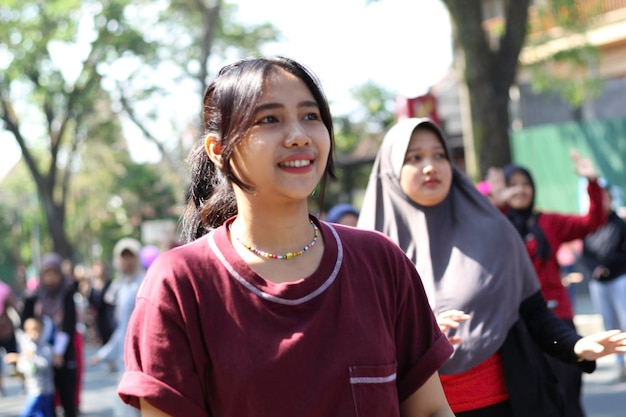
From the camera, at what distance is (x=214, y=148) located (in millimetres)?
2334

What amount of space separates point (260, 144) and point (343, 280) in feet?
1.13

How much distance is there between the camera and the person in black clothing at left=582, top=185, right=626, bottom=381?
952 centimetres

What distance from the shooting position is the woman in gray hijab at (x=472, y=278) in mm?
3811

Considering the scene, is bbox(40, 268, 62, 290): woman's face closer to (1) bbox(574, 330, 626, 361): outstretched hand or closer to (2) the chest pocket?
(1) bbox(574, 330, 626, 361): outstretched hand

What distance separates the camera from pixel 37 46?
23766 millimetres

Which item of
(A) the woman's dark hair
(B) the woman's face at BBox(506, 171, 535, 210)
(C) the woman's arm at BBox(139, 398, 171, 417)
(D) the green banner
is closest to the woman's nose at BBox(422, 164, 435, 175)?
(A) the woman's dark hair

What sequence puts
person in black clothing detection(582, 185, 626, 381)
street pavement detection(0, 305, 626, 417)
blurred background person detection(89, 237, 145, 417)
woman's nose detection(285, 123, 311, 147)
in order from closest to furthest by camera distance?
woman's nose detection(285, 123, 311, 147), blurred background person detection(89, 237, 145, 417), street pavement detection(0, 305, 626, 417), person in black clothing detection(582, 185, 626, 381)

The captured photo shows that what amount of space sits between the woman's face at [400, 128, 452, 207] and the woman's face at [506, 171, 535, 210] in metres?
2.20

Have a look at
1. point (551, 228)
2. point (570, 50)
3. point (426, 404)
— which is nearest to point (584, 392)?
point (551, 228)

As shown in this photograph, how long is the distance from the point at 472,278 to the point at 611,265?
607 centimetres

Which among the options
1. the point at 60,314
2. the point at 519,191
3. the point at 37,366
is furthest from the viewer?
the point at 60,314

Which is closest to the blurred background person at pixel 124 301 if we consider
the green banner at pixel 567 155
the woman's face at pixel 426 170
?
the woman's face at pixel 426 170

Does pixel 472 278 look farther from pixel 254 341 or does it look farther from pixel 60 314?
pixel 60 314

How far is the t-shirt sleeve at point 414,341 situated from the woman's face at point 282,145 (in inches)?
14.0
